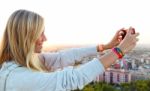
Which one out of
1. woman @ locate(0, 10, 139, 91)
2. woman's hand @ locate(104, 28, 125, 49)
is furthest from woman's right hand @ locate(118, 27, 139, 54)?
woman's hand @ locate(104, 28, 125, 49)

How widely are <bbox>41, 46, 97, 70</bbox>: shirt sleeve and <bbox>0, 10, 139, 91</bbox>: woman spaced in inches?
7.5

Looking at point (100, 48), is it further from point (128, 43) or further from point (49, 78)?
point (49, 78)

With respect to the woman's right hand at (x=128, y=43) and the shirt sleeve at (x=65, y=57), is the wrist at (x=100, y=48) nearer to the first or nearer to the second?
the shirt sleeve at (x=65, y=57)

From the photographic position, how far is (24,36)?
1083 mm

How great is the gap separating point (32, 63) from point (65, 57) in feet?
0.98

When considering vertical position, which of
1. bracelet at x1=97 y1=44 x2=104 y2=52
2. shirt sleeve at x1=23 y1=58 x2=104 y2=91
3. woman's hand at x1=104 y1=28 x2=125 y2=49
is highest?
woman's hand at x1=104 y1=28 x2=125 y2=49

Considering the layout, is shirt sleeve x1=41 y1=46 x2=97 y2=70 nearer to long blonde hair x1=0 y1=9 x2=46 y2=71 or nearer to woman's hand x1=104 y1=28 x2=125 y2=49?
woman's hand x1=104 y1=28 x2=125 y2=49

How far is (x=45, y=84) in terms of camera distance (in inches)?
41.4

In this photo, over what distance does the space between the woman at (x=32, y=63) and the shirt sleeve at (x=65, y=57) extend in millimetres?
190

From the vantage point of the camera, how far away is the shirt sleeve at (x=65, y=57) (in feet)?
4.40

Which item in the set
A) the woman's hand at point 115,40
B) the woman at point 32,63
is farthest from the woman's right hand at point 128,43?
the woman's hand at point 115,40

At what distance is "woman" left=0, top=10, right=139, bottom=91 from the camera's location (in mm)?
1051

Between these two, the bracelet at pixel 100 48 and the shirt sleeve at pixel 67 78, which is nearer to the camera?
the shirt sleeve at pixel 67 78

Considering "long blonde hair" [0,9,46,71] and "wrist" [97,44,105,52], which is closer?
"long blonde hair" [0,9,46,71]
